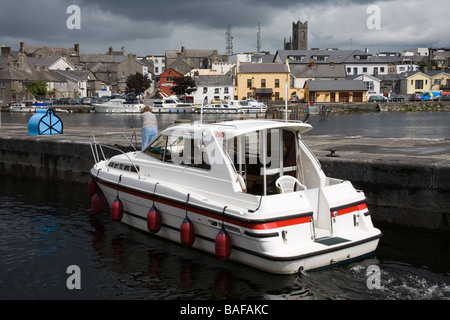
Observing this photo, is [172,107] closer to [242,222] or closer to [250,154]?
[250,154]

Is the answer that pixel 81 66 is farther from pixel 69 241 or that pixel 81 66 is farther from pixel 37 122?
pixel 69 241

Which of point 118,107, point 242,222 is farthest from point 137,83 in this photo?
point 242,222

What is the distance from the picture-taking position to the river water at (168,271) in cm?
850

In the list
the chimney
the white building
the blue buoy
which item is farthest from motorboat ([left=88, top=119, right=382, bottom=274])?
the chimney

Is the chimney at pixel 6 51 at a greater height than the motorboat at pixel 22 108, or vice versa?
the chimney at pixel 6 51

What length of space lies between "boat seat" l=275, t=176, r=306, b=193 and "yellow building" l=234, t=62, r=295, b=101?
78373 millimetres

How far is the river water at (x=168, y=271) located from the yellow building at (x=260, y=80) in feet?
250

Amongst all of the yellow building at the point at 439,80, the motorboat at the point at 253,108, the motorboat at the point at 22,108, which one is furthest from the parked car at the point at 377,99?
the motorboat at the point at 22,108

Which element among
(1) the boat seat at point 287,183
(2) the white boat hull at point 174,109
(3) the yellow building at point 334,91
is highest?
(3) the yellow building at point 334,91

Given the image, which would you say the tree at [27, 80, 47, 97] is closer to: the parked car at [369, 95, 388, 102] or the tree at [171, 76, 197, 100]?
the tree at [171, 76, 197, 100]

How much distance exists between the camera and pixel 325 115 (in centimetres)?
7012

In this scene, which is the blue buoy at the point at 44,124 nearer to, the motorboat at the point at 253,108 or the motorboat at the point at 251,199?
the motorboat at the point at 251,199

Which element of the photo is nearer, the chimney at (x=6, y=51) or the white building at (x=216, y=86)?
the white building at (x=216, y=86)
